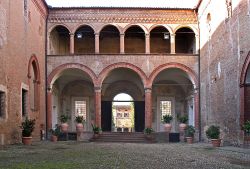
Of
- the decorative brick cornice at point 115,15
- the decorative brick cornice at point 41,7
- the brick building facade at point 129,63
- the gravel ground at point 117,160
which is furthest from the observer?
the decorative brick cornice at point 115,15

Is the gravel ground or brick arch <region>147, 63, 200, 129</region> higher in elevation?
brick arch <region>147, 63, 200, 129</region>

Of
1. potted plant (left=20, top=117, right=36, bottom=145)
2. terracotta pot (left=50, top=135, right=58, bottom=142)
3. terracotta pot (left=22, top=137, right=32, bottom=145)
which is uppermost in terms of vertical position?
potted plant (left=20, top=117, right=36, bottom=145)

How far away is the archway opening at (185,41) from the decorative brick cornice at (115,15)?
1.60 meters

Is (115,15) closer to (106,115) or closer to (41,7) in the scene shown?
(41,7)

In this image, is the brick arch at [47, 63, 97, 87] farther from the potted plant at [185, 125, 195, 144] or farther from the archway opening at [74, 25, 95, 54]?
the potted plant at [185, 125, 195, 144]

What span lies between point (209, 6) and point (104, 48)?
888 cm

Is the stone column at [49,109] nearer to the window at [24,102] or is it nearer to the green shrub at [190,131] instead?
the window at [24,102]

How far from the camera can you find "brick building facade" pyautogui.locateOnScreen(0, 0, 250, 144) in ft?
57.7

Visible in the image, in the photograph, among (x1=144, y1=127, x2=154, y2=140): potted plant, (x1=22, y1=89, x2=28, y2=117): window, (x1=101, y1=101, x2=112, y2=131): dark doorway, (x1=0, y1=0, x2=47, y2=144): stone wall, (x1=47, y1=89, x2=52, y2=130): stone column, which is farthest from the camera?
(x1=101, y1=101, x2=112, y2=131): dark doorway

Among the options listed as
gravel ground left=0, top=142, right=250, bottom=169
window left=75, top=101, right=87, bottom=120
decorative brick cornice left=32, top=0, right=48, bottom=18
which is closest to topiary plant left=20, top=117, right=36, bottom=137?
gravel ground left=0, top=142, right=250, bottom=169

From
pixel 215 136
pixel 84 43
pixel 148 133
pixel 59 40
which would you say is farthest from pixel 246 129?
pixel 59 40

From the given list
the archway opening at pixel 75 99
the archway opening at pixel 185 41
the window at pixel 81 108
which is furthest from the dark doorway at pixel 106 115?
the archway opening at pixel 185 41

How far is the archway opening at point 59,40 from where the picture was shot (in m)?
26.3

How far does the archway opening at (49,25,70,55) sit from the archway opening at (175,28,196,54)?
7743 millimetres
